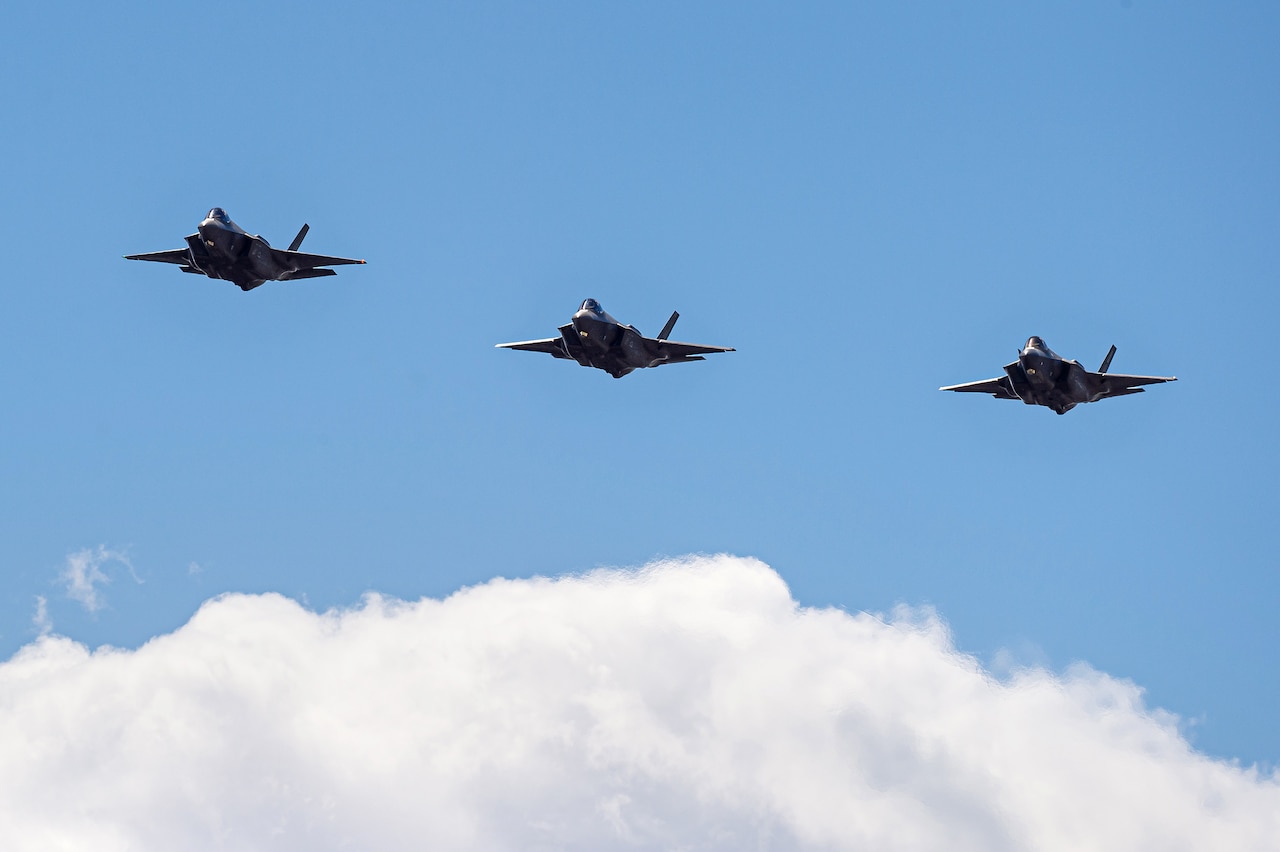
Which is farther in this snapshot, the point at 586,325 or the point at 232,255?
the point at 232,255

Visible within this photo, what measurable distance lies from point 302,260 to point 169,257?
381 inches

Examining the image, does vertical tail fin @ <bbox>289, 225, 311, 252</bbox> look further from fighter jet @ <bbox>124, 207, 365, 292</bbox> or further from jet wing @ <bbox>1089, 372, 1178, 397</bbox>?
jet wing @ <bbox>1089, 372, 1178, 397</bbox>

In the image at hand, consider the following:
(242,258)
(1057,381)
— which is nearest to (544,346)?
(242,258)

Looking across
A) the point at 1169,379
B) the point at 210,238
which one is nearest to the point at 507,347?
the point at 210,238

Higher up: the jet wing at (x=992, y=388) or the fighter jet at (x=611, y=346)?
the jet wing at (x=992, y=388)

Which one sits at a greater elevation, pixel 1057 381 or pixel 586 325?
pixel 1057 381

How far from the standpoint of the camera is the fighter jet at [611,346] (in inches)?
4277

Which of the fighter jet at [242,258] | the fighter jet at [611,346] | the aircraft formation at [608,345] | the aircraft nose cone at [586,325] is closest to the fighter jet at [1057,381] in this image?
the aircraft formation at [608,345]

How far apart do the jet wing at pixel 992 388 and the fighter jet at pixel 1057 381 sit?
10 centimetres

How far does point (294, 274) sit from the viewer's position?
115 metres

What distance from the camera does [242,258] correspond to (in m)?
112

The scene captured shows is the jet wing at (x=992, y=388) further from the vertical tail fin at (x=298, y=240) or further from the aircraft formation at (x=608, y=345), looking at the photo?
the vertical tail fin at (x=298, y=240)

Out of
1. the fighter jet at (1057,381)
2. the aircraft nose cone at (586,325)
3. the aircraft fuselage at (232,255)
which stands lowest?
the aircraft fuselage at (232,255)

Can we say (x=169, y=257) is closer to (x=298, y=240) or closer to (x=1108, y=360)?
(x=298, y=240)
